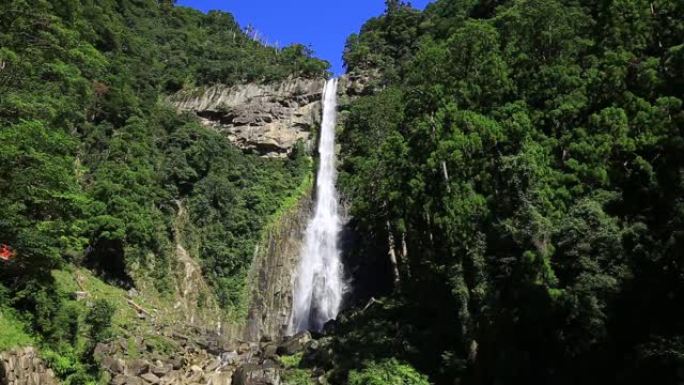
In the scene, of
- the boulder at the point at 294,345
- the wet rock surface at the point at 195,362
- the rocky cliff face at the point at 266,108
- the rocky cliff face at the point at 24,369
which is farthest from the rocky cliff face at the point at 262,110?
the rocky cliff face at the point at 24,369

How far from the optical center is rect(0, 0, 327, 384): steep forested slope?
17.3m

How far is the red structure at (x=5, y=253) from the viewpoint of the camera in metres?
16.9

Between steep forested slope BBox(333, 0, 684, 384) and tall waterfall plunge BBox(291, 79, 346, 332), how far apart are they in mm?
12122

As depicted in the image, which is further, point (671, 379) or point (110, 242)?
point (110, 242)

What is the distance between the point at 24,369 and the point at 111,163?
1565cm

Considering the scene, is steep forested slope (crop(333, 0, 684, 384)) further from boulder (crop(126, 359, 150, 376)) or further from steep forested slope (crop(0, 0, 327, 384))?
steep forested slope (crop(0, 0, 327, 384))

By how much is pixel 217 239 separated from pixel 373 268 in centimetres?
1080

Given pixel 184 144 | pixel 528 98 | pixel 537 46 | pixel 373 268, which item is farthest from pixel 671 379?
pixel 184 144

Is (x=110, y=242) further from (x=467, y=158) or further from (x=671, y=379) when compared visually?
(x=671, y=379)

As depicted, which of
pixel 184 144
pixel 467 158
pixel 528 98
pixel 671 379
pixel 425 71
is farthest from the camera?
pixel 184 144

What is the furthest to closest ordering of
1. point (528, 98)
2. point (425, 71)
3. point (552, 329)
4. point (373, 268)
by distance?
point (373, 268)
point (425, 71)
point (528, 98)
point (552, 329)

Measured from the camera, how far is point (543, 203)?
15.9 meters

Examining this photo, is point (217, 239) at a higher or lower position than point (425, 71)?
lower

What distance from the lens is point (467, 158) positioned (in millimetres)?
17906
